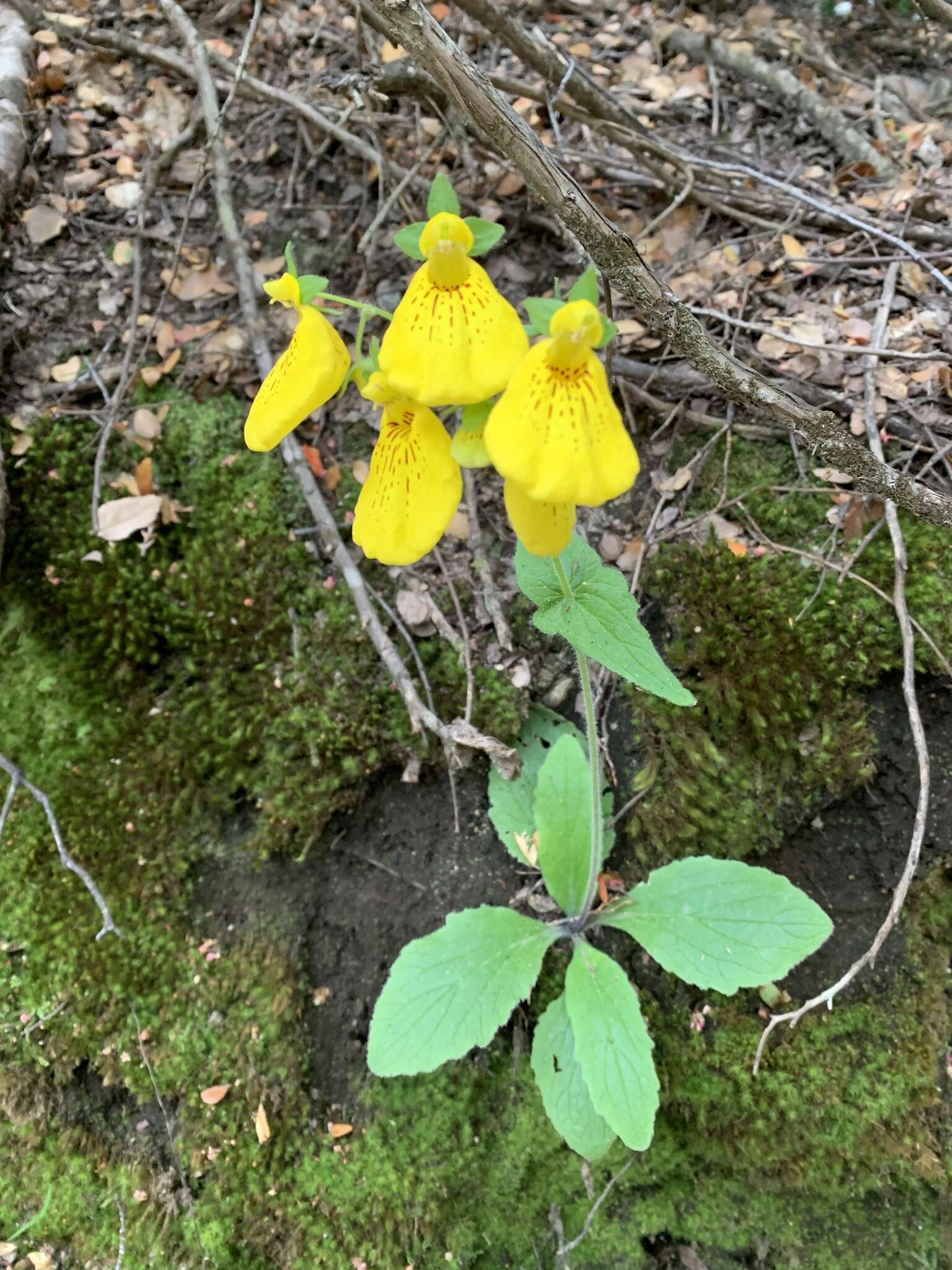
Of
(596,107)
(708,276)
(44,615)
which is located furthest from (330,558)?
(596,107)

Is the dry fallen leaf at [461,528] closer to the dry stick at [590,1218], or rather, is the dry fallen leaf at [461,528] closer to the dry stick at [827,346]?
the dry stick at [827,346]

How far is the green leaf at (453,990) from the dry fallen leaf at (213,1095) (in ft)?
1.76

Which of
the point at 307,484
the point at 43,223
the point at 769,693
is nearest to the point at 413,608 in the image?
the point at 307,484

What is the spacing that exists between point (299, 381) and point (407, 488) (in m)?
0.30

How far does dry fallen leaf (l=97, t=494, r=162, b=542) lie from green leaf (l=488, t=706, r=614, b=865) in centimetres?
155

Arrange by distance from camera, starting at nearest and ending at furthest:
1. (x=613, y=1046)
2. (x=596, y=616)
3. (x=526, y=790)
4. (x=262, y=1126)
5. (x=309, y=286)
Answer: (x=309, y=286), (x=596, y=616), (x=613, y=1046), (x=262, y=1126), (x=526, y=790)

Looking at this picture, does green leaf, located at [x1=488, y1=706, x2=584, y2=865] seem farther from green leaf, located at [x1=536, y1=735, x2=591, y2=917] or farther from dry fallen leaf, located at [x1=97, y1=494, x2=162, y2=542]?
dry fallen leaf, located at [x1=97, y1=494, x2=162, y2=542]

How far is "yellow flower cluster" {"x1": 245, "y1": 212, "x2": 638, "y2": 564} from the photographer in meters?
1.25

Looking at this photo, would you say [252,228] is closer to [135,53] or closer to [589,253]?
[135,53]

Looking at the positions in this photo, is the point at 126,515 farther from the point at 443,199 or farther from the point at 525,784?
the point at 443,199

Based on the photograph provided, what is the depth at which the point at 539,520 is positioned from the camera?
1397 mm

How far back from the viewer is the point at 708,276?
3092mm

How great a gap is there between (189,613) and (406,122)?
2.37m

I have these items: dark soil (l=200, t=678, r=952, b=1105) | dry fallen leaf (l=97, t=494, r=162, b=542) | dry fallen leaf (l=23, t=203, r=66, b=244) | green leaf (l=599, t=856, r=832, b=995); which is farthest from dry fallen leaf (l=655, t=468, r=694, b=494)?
dry fallen leaf (l=23, t=203, r=66, b=244)
